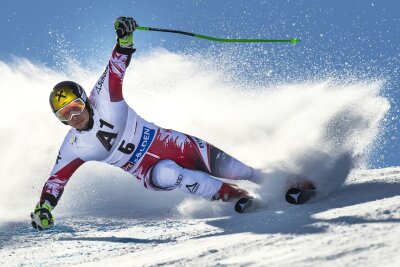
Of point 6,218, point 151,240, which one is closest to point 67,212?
point 6,218

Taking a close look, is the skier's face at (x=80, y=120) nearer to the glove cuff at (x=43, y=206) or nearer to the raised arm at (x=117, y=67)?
the raised arm at (x=117, y=67)

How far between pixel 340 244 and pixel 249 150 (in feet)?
16.8

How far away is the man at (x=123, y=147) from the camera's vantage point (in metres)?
5.27

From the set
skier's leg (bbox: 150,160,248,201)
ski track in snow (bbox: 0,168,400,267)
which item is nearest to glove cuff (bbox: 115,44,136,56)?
skier's leg (bbox: 150,160,248,201)

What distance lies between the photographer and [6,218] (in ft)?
25.7

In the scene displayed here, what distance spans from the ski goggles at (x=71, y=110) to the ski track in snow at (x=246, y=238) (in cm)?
117

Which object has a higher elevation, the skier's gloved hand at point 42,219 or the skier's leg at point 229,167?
the skier's leg at point 229,167

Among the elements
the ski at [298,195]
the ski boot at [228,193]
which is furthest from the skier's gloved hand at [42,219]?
the ski at [298,195]

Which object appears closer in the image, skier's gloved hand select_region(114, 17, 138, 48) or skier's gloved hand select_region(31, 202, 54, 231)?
skier's gloved hand select_region(31, 202, 54, 231)

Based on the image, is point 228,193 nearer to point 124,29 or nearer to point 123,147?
point 123,147

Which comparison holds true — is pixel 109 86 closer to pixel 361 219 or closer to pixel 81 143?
pixel 81 143

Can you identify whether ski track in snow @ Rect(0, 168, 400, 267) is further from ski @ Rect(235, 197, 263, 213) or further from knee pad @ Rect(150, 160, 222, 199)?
knee pad @ Rect(150, 160, 222, 199)

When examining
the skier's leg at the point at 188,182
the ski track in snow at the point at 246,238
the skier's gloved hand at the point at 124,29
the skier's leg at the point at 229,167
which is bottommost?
the ski track in snow at the point at 246,238

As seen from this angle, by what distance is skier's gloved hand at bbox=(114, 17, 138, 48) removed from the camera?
5.34m
